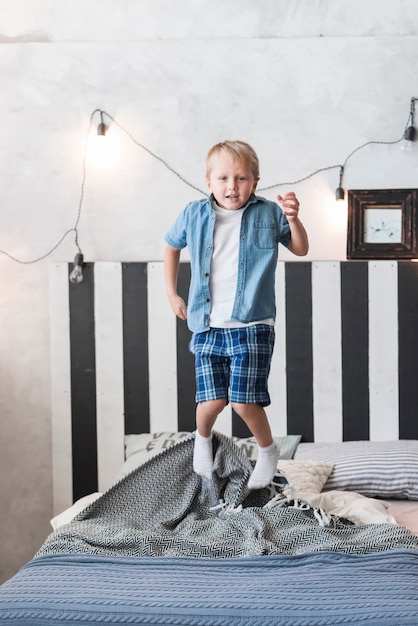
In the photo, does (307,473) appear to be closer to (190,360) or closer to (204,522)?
(204,522)

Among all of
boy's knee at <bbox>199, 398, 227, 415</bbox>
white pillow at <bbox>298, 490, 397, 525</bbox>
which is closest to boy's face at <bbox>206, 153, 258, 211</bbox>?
boy's knee at <bbox>199, 398, 227, 415</bbox>

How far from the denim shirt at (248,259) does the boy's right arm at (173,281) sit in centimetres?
10

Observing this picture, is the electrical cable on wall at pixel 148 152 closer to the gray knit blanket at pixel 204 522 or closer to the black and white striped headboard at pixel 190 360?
the black and white striped headboard at pixel 190 360

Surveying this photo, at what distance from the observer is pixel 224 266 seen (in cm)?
220

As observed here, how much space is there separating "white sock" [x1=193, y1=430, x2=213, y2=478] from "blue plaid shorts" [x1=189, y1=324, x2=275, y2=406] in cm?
15

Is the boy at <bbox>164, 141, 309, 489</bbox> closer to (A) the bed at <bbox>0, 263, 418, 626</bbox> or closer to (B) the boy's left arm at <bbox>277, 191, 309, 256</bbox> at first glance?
(B) the boy's left arm at <bbox>277, 191, 309, 256</bbox>

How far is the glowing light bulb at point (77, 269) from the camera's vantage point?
11.0 ft

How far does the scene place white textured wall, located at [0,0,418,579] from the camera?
11.0 feet

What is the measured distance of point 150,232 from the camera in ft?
11.2

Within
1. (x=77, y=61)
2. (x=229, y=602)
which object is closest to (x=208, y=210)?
(x=229, y=602)

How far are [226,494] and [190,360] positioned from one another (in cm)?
111

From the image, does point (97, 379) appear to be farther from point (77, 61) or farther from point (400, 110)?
point (400, 110)

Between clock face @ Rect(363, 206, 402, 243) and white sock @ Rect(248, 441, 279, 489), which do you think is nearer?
white sock @ Rect(248, 441, 279, 489)

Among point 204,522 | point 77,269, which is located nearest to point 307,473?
point 204,522
